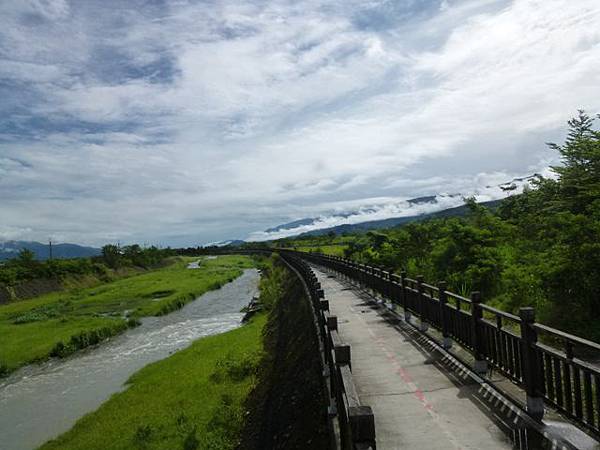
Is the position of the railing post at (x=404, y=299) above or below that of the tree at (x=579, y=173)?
below

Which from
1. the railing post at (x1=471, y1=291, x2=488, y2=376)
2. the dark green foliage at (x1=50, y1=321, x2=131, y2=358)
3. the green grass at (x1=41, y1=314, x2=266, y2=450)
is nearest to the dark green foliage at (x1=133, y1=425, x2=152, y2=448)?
the green grass at (x1=41, y1=314, x2=266, y2=450)

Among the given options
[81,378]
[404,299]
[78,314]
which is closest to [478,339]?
[404,299]

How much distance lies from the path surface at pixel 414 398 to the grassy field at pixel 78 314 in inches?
854

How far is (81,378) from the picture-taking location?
22000 millimetres

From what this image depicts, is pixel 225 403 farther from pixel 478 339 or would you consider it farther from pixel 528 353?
pixel 528 353

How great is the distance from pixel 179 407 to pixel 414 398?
34.2 feet

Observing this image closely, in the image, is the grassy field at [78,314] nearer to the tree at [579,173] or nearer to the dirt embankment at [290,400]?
the dirt embankment at [290,400]

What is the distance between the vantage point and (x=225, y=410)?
1451 cm

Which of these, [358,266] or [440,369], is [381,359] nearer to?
[440,369]

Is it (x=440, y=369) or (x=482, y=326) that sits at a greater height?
(x=482, y=326)

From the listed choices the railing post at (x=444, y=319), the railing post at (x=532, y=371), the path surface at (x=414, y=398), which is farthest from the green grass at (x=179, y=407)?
the railing post at (x=532, y=371)

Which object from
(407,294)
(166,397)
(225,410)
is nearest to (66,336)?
(166,397)

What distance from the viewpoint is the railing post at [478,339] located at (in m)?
9.16

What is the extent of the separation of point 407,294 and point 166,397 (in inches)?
395
